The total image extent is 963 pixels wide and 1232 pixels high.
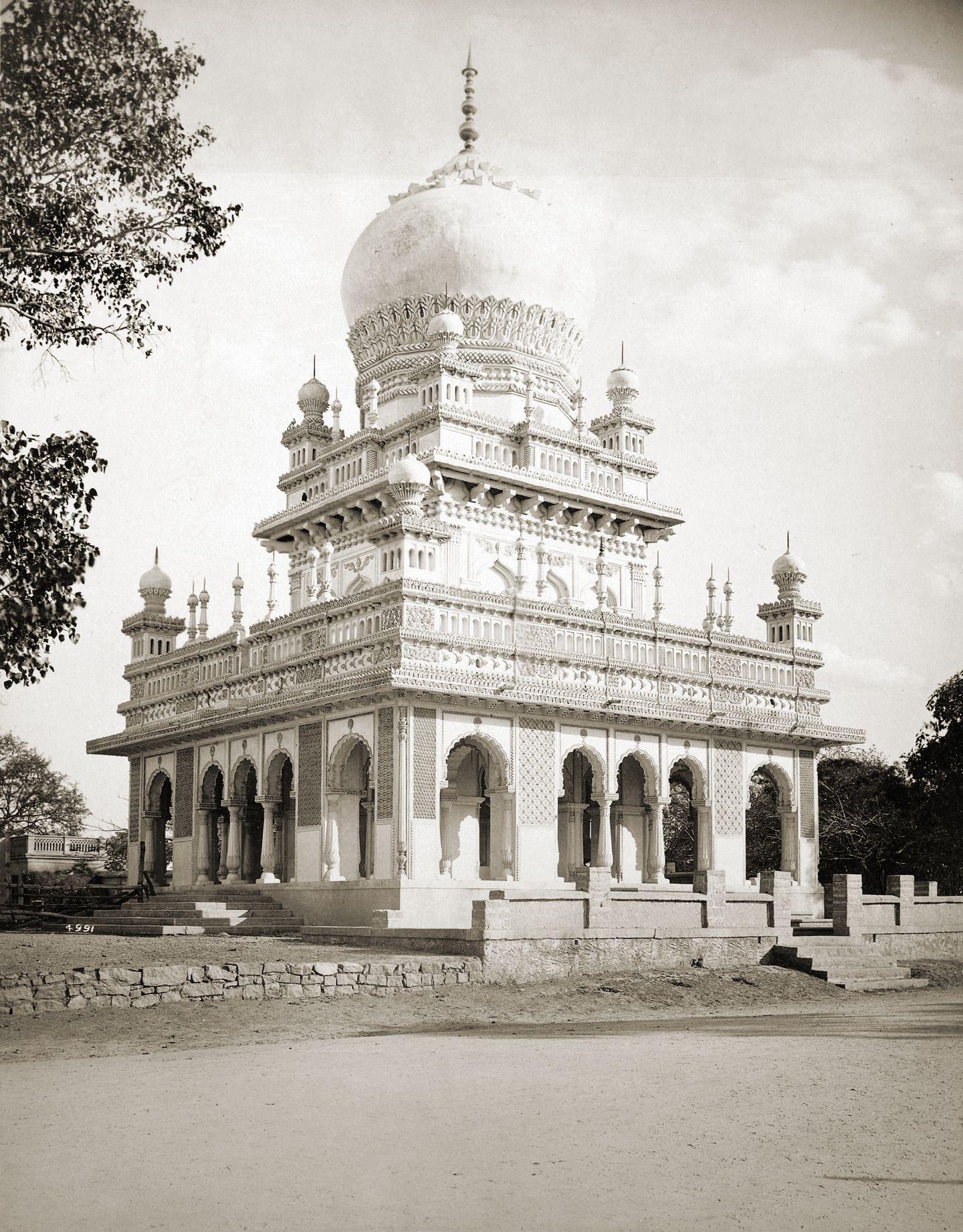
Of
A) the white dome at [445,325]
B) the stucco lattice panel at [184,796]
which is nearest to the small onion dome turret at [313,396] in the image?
the white dome at [445,325]

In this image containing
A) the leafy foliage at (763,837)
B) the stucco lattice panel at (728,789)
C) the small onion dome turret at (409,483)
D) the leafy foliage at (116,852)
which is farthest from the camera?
the leafy foliage at (116,852)

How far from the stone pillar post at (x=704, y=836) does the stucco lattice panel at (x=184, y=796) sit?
33.6 ft

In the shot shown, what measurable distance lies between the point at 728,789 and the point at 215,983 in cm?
1407

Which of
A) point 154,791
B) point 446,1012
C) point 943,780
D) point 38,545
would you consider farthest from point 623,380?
point 38,545

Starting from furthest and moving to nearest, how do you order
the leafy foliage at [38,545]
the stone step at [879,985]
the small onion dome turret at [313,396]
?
the small onion dome turret at [313,396]
the stone step at [879,985]
the leafy foliage at [38,545]

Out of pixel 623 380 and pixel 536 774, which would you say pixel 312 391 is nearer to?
pixel 623 380

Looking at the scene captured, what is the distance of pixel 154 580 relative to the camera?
1217 inches

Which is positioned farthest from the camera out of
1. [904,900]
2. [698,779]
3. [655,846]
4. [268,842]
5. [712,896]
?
[698,779]

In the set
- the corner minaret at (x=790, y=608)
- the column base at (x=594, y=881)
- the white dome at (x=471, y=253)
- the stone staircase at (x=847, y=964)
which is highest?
the white dome at (x=471, y=253)

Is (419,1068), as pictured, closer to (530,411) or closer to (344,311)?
(530,411)

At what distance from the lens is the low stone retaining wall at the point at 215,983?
14766 millimetres

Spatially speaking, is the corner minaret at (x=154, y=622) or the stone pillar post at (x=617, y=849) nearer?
the stone pillar post at (x=617, y=849)

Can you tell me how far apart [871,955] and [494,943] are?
25.7 ft

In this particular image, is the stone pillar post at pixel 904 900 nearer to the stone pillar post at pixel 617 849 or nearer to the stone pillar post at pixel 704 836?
the stone pillar post at pixel 704 836
